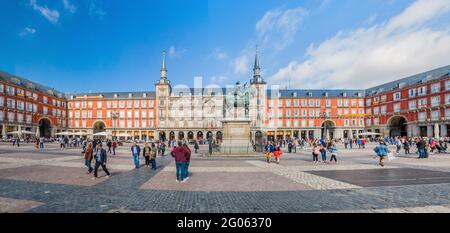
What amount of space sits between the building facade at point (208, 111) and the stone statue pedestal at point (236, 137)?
3668 centimetres

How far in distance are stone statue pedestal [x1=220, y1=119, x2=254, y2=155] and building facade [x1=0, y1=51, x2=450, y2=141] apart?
36683mm

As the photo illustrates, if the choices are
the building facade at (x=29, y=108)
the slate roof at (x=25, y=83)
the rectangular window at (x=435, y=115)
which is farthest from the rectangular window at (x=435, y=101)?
the slate roof at (x=25, y=83)

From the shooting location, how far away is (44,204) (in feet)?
17.9

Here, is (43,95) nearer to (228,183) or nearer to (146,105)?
(146,105)

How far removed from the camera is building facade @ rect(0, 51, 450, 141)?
2207 inches

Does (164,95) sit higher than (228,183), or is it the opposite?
(164,95)

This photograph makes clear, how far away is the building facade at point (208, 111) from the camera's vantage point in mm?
56062

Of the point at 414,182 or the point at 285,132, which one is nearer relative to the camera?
the point at 414,182

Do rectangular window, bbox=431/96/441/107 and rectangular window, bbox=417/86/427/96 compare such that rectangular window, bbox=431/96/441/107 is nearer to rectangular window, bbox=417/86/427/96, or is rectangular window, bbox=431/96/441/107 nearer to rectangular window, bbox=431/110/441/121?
rectangular window, bbox=431/110/441/121

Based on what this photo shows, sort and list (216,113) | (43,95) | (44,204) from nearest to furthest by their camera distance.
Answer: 1. (44,204)
2. (43,95)
3. (216,113)

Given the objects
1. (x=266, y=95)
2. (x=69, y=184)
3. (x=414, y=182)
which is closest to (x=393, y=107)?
(x=266, y=95)

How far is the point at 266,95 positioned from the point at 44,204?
63.7m

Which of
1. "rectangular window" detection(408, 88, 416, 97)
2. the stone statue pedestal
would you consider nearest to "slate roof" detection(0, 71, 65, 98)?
the stone statue pedestal

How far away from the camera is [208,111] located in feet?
209
